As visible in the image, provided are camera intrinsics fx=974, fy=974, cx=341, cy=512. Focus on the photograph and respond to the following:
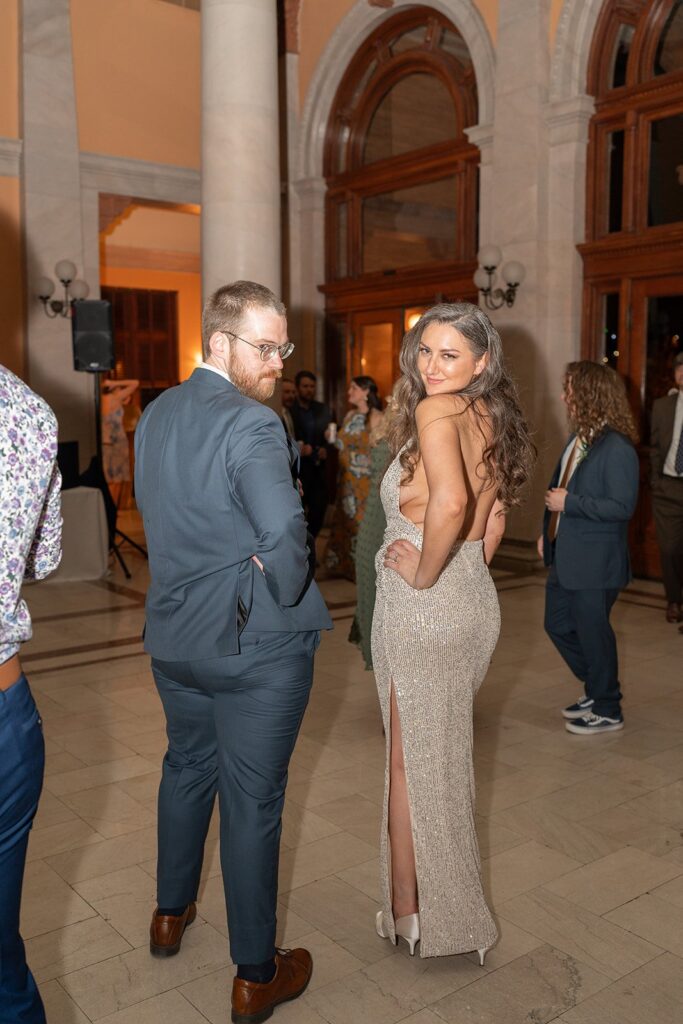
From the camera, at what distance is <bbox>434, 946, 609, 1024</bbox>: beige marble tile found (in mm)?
2463

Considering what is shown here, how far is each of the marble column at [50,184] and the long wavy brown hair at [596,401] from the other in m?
7.79

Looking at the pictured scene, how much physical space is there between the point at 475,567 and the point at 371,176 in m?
9.65

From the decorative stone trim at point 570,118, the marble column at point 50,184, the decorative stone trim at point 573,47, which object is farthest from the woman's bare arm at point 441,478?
the marble column at point 50,184

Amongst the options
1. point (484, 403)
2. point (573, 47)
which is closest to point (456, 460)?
point (484, 403)

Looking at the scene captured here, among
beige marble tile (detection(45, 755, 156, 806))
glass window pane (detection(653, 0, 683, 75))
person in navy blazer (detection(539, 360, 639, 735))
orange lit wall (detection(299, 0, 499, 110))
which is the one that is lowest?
beige marble tile (detection(45, 755, 156, 806))

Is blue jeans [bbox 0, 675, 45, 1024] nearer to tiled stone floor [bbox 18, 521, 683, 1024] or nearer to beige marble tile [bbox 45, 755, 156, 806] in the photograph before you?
tiled stone floor [bbox 18, 521, 683, 1024]

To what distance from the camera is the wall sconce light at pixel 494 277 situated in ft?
29.3

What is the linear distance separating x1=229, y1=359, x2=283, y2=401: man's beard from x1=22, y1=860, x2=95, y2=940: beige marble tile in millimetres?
1716

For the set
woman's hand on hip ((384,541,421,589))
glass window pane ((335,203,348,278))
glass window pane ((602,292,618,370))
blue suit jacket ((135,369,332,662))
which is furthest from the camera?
glass window pane ((335,203,348,278))

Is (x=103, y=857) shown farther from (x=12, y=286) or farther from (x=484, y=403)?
(x=12, y=286)

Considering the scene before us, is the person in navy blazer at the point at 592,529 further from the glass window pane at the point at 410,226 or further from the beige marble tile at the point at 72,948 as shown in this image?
the glass window pane at the point at 410,226

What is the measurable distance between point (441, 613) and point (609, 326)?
23.3 ft

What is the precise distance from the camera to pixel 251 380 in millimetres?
2357

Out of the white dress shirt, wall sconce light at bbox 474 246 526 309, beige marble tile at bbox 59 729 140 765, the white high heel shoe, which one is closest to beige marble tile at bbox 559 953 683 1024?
the white high heel shoe
